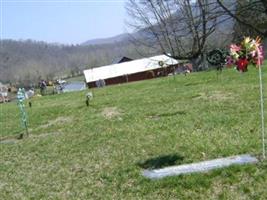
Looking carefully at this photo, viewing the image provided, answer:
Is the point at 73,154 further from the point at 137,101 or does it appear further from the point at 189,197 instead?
the point at 137,101

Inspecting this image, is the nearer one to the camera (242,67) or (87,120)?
(242,67)

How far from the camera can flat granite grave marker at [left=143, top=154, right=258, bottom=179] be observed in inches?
265

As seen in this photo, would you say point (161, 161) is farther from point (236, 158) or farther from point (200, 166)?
point (236, 158)

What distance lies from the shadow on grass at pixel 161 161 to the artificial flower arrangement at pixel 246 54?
1587 millimetres

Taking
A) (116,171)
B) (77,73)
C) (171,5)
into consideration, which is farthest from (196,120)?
(77,73)

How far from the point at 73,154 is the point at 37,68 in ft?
402

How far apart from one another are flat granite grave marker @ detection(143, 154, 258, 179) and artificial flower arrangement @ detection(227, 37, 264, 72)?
49.8 inches

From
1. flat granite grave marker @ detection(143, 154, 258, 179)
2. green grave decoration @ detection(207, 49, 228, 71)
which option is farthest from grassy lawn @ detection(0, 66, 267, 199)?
green grave decoration @ detection(207, 49, 228, 71)

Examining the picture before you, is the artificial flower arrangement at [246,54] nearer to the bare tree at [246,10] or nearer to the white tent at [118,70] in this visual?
the bare tree at [246,10]

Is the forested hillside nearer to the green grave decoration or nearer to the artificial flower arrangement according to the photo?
the green grave decoration

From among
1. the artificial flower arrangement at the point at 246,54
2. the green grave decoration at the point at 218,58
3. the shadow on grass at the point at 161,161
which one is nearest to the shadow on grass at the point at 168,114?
the shadow on grass at the point at 161,161

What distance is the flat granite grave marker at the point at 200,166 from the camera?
674 cm

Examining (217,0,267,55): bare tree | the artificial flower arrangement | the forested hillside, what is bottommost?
the forested hillside

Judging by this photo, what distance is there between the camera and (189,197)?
237 inches
